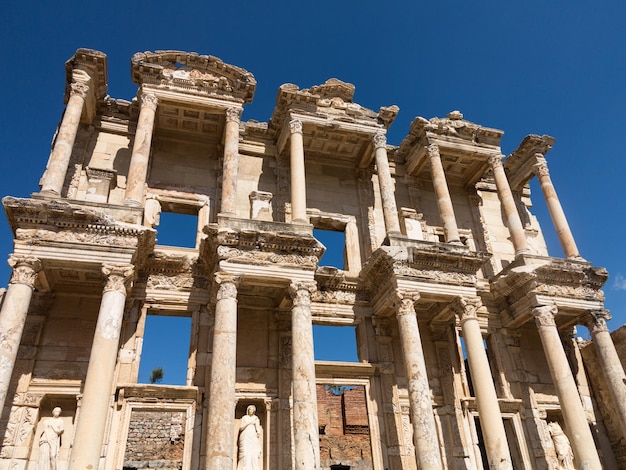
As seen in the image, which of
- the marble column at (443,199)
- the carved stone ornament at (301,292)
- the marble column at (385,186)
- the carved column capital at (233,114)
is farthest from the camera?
the marble column at (443,199)

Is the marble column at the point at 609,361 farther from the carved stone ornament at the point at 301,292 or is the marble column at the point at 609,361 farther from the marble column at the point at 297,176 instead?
the marble column at the point at 297,176

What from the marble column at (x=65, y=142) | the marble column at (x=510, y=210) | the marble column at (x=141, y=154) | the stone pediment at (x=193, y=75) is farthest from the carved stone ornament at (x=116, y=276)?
the marble column at (x=510, y=210)

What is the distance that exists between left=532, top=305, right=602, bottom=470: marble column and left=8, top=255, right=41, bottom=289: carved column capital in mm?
13710

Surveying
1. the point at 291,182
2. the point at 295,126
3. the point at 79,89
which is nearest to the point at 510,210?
the point at 291,182

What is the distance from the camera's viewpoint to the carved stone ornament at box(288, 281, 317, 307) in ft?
43.6

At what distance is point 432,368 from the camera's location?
51.8 ft

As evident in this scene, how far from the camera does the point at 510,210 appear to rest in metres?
17.7

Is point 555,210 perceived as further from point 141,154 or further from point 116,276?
point 116,276

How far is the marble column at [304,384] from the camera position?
1138 cm

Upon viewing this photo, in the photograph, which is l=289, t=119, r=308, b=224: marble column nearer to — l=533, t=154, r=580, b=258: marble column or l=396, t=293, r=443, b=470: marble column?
l=396, t=293, r=443, b=470: marble column

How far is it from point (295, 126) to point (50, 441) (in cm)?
1093

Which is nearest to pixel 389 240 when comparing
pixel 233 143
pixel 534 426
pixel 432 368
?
pixel 432 368

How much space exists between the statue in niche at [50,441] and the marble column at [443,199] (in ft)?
38.4

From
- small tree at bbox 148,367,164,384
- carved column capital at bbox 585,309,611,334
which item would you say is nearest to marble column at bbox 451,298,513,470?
A: carved column capital at bbox 585,309,611,334
